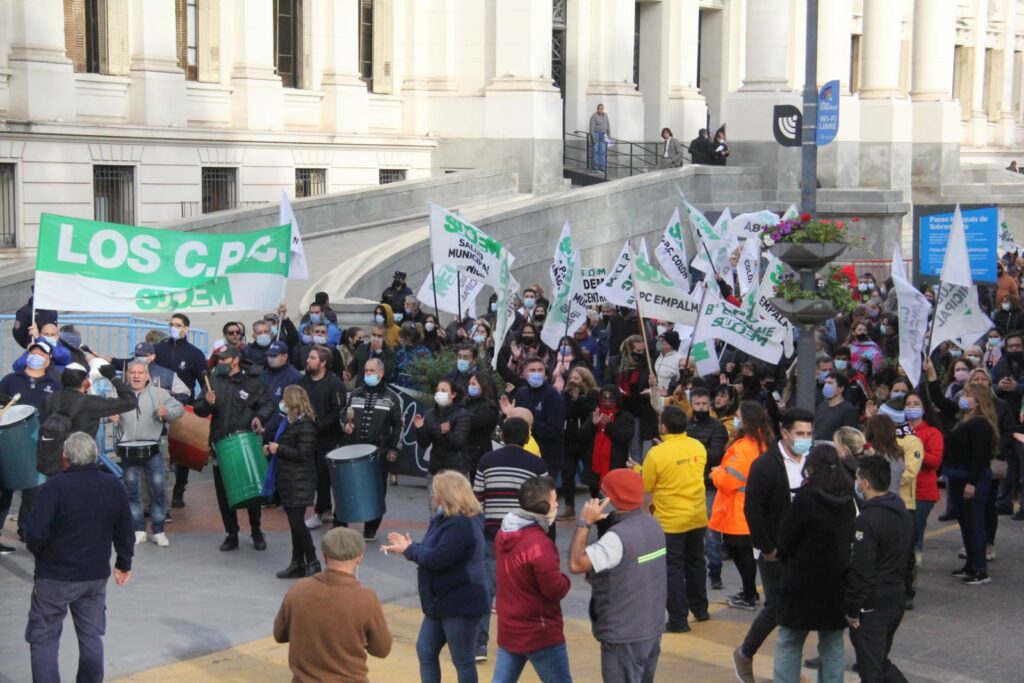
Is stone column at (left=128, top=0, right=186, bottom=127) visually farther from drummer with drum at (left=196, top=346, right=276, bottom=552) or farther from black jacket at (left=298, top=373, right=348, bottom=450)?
black jacket at (left=298, top=373, right=348, bottom=450)

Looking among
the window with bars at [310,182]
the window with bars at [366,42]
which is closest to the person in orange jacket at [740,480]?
the window with bars at [310,182]

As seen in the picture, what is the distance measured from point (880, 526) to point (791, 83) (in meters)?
38.0

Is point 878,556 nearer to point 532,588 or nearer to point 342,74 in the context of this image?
point 532,588

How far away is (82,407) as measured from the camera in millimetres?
11742

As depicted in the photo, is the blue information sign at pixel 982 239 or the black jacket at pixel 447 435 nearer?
the black jacket at pixel 447 435

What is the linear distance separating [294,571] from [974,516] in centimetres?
519

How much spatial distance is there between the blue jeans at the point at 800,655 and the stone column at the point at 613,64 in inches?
1160

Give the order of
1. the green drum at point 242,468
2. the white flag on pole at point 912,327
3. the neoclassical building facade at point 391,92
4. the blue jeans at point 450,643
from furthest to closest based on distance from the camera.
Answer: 1. the neoclassical building facade at point 391,92
2. the white flag on pole at point 912,327
3. the green drum at point 242,468
4. the blue jeans at point 450,643

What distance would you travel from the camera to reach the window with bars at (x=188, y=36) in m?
29.4

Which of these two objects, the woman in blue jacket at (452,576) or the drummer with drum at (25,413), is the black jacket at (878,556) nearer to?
the woman in blue jacket at (452,576)

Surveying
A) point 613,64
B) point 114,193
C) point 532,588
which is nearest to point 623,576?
point 532,588

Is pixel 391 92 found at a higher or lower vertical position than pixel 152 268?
higher

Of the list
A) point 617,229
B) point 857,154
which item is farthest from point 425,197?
point 857,154

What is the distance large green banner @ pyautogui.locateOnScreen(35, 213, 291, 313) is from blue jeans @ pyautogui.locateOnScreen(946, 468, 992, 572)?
6.07 metres
